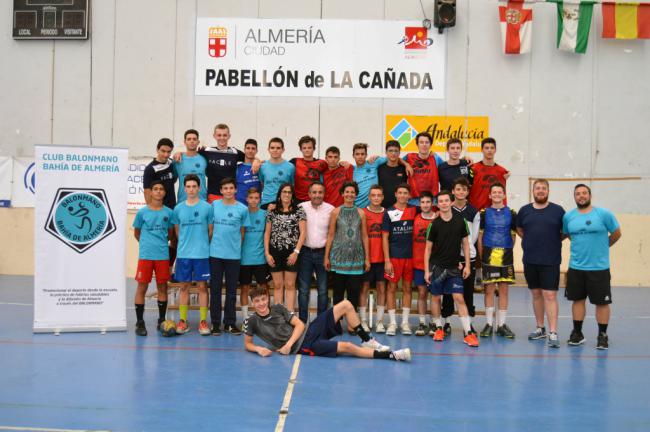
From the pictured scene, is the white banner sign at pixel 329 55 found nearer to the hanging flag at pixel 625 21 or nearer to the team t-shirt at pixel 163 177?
the hanging flag at pixel 625 21

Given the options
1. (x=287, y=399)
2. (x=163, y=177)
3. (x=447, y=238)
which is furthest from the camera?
(x=163, y=177)

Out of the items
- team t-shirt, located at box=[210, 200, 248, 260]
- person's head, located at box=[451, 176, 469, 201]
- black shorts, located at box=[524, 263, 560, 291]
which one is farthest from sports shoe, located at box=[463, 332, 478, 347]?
team t-shirt, located at box=[210, 200, 248, 260]

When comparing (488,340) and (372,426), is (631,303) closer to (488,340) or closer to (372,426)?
(488,340)

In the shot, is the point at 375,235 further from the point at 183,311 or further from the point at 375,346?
the point at 183,311

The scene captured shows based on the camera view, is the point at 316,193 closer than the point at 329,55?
Yes

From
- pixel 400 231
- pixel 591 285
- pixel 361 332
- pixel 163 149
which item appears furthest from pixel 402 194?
pixel 163 149

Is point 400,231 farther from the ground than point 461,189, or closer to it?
closer to it

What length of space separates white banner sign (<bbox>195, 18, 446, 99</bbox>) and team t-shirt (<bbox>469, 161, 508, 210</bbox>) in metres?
5.97

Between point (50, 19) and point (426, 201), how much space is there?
10.7m

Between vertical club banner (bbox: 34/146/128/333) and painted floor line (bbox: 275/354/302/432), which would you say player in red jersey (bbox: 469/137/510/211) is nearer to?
painted floor line (bbox: 275/354/302/432)

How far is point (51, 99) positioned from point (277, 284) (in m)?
9.25

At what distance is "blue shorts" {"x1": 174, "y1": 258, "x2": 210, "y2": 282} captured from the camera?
8320 mm

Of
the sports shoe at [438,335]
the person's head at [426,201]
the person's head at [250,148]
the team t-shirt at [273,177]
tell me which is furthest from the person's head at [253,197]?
the sports shoe at [438,335]

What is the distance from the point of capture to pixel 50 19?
49.2 feet
